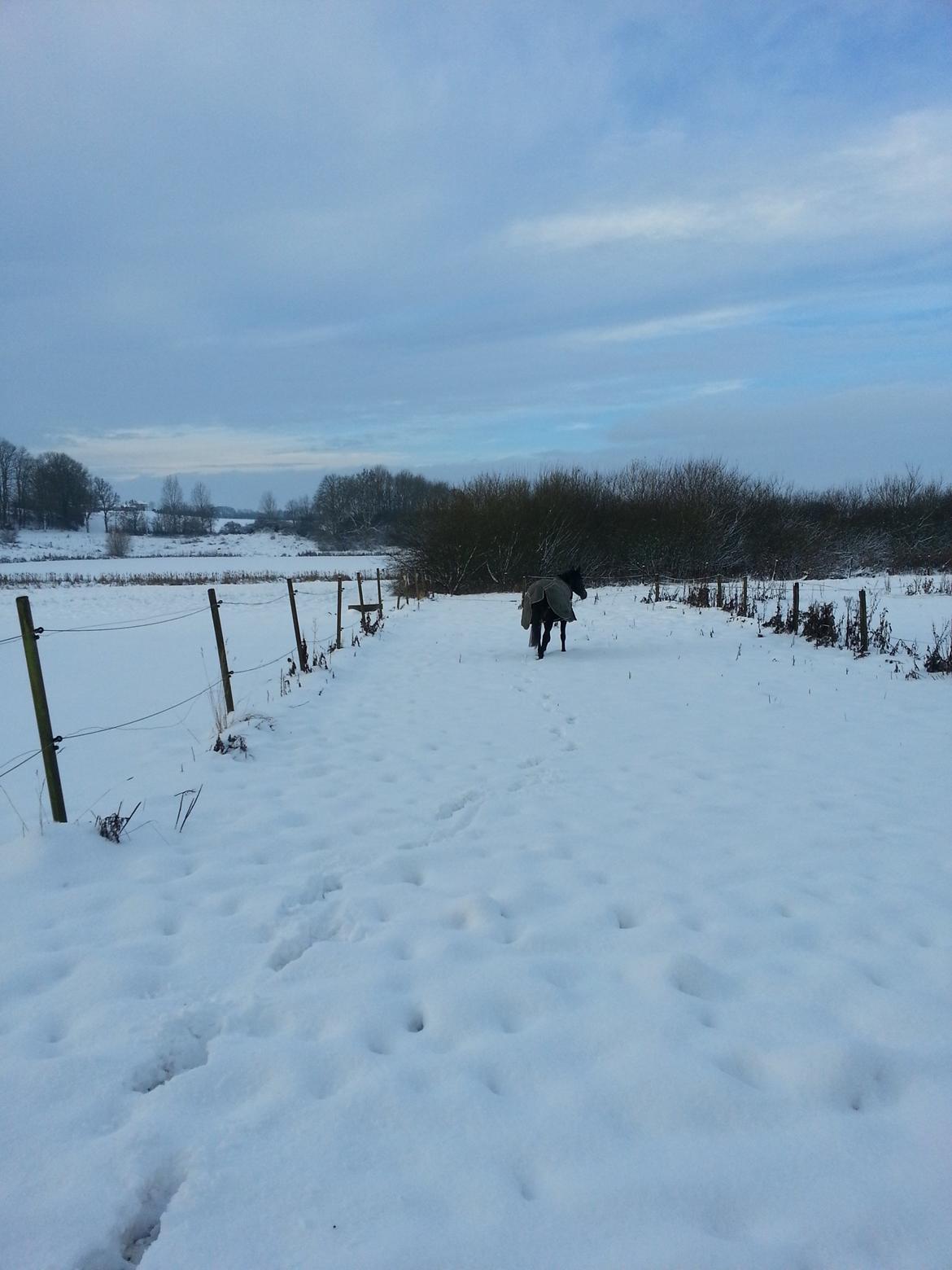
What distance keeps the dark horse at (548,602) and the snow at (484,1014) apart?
15.4 feet

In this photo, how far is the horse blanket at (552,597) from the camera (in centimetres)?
1055

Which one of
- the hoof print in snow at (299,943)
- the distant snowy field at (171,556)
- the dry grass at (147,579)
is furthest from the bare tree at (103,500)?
the hoof print in snow at (299,943)

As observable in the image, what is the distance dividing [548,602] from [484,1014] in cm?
822

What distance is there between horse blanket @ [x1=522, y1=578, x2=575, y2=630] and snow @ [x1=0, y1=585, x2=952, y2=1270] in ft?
15.3

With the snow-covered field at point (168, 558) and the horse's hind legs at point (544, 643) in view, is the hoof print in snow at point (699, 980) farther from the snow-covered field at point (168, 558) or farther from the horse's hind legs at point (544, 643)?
the snow-covered field at point (168, 558)

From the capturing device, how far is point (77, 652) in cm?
1430

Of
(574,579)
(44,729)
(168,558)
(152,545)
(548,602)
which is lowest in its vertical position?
(168,558)

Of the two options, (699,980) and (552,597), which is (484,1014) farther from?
(552,597)

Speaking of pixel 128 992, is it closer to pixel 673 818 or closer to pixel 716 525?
pixel 673 818

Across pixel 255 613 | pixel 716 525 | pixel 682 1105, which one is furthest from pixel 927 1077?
pixel 716 525

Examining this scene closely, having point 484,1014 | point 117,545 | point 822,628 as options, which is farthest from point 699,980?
point 117,545

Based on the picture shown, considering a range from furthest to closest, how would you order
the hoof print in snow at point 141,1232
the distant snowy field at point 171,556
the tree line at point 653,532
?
the distant snowy field at point 171,556 → the tree line at point 653,532 → the hoof print in snow at point 141,1232

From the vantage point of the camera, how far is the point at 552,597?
1055 cm

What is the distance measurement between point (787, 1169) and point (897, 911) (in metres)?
1.84
